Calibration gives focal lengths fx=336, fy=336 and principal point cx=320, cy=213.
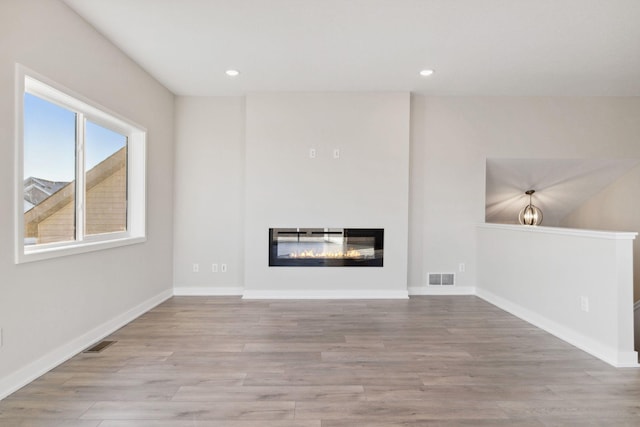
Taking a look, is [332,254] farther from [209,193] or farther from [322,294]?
[209,193]

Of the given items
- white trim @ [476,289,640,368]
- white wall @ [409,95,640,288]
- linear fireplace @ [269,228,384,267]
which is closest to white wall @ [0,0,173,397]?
linear fireplace @ [269,228,384,267]

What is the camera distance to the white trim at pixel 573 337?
8.03 ft

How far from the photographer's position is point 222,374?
7.38ft

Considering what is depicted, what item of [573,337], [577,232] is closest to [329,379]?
[573,337]

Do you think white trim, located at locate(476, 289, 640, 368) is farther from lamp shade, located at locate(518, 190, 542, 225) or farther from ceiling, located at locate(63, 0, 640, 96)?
ceiling, located at locate(63, 0, 640, 96)

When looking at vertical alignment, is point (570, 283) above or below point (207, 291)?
above

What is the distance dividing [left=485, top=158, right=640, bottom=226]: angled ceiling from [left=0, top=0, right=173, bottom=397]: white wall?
172 inches

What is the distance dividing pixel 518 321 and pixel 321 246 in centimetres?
229

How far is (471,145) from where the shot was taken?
446 cm

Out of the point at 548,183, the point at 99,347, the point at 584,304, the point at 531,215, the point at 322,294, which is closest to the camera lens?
the point at 99,347

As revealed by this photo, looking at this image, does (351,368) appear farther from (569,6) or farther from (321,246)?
(569,6)

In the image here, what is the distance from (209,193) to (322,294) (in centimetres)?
197

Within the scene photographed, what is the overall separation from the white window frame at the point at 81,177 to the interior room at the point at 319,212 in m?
0.02

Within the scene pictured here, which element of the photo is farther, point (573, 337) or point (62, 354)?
point (573, 337)
